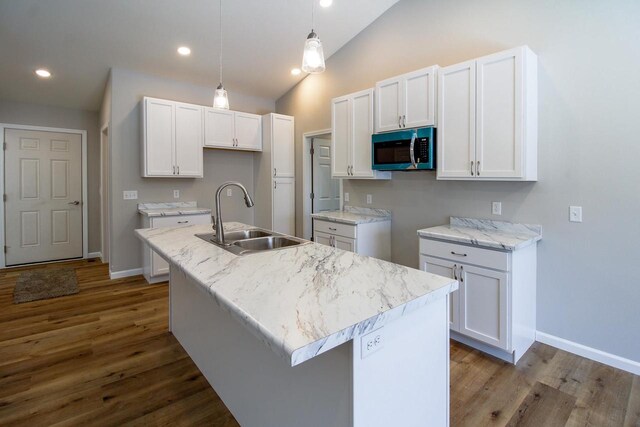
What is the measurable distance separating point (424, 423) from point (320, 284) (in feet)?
2.29

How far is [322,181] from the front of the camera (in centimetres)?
535

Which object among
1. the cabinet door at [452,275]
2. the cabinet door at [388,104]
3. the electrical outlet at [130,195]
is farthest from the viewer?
the electrical outlet at [130,195]

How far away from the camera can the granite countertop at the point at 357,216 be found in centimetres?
363

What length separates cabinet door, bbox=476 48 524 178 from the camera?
2.46 meters

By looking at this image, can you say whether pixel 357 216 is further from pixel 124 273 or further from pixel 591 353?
pixel 124 273

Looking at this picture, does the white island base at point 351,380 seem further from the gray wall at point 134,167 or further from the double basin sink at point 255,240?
the gray wall at point 134,167

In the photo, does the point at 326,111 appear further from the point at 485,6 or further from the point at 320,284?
the point at 320,284

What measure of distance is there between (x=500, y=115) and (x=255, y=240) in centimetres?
202

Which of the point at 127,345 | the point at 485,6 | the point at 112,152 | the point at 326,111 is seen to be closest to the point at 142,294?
the point at 127,345

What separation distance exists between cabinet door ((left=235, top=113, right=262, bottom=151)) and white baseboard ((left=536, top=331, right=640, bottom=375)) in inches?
163

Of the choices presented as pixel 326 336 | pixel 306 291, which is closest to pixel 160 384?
pixel 306 291

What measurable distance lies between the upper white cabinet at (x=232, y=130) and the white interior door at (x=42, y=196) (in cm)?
240

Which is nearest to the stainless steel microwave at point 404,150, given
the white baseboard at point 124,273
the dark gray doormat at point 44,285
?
the white baseboard at point 124,273

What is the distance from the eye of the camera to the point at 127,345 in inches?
107
